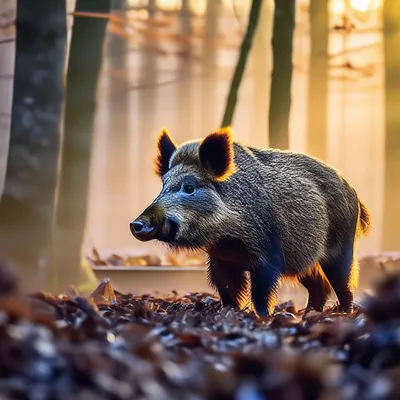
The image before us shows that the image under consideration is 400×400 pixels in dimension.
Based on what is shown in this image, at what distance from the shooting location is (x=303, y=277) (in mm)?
3367

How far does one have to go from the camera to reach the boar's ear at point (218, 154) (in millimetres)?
2934

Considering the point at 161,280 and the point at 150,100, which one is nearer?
the point at 161,280

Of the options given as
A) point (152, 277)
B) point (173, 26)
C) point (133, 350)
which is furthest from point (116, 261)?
point (133, 350)

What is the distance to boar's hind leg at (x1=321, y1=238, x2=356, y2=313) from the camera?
10.6ft

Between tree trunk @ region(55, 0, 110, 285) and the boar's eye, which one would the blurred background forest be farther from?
the boar's eye

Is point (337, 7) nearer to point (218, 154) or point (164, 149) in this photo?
point (164, 149)

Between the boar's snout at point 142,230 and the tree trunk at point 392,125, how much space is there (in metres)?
2.70

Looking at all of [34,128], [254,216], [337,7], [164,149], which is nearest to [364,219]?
[254,216]

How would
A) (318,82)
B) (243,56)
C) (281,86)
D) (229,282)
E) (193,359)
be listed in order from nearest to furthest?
(193,359) < (229,282) < (281,86) < (243,56) < (318,82)

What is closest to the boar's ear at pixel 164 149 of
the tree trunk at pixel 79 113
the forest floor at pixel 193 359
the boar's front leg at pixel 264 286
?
the boar's front leg at pixel 264 286

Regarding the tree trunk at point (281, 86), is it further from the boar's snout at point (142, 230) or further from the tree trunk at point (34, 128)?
the boar's snout at point (142, 230)

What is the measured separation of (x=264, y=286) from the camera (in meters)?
2.94

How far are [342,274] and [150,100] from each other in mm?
2173

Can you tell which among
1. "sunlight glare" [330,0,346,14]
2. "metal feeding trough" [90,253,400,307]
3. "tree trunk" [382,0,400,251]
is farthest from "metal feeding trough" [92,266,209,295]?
"sunlight glare" [330,0,346,14]
